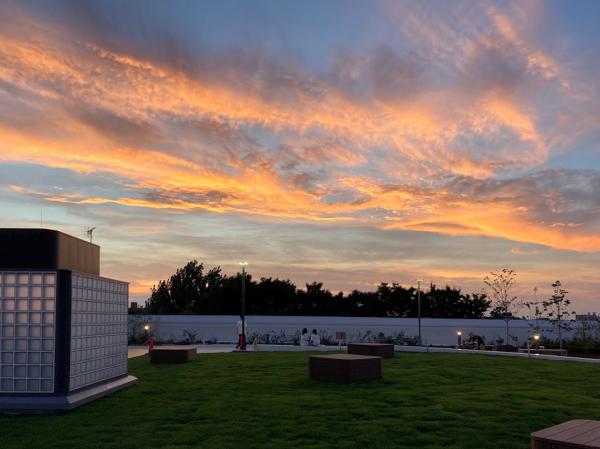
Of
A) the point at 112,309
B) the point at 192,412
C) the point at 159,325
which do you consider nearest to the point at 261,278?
the point at 159,325

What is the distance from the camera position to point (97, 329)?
17.3 meters

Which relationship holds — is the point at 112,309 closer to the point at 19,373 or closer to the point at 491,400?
the point at 19,373

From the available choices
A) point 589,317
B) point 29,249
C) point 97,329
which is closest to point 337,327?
point 589,317

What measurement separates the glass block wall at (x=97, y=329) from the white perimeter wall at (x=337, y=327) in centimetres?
2821

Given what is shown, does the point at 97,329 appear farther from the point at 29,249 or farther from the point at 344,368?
the point at 344,368

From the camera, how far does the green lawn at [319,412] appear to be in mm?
11125

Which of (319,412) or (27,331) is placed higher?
(27,331)

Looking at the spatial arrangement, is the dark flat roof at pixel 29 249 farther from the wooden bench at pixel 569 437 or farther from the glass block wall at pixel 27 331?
the wooden bench at pixel 569 437

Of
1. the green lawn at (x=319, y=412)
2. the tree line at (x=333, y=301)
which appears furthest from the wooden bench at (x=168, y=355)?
the tree line at (x=333, y=301)

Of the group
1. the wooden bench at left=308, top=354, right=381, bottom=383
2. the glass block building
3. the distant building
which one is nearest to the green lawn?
the wooden bench at left=308, top=354, right=381, bottom=383

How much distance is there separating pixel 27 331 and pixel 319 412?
7.02 meters

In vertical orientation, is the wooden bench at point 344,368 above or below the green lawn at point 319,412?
above

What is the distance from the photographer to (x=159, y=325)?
161ft

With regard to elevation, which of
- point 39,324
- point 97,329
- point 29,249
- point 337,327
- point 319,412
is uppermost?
point 29,249
